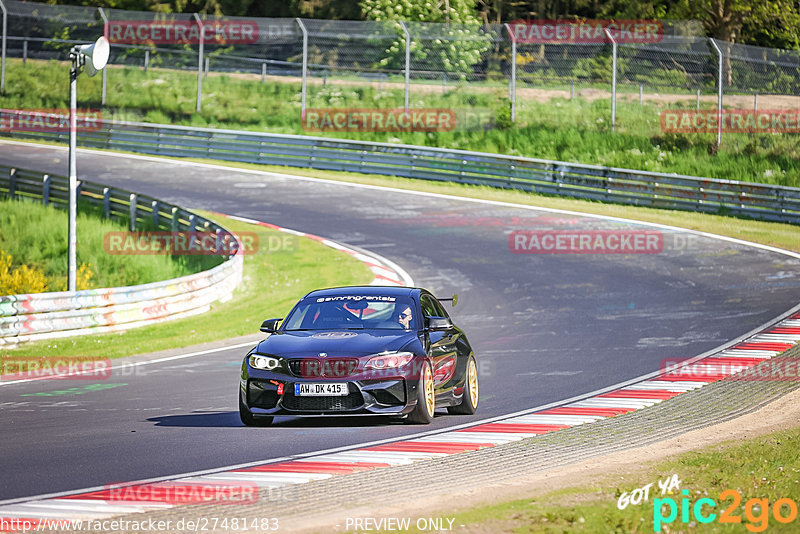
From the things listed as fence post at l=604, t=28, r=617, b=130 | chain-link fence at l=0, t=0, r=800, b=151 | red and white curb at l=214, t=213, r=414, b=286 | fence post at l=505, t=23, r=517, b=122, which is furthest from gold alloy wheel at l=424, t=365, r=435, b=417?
fence post at l=505, t=23, r=517, b=122

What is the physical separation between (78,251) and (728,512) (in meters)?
22.0

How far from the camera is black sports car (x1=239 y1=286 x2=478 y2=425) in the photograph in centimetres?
1035

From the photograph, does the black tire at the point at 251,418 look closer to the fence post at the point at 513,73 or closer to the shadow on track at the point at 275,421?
the shadow on track at the point at 275,421

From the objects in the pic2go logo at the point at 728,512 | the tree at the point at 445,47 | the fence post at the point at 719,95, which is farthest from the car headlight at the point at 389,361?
the tree at the point at 445,47

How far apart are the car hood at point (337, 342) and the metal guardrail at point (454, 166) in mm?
21013

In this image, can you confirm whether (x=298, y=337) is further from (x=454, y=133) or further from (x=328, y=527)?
(x=454, y=133)

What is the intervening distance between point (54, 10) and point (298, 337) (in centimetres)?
3725

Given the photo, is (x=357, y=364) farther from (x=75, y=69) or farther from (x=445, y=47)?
(x=445, y=47)

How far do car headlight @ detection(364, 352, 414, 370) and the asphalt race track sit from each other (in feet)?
2.22

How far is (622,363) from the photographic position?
15.1m

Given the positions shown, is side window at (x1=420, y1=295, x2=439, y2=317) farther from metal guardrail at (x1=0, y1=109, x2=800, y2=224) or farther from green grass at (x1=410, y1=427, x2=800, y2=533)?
metal guardrail at (x1=0, y1=109, x2=800, y2=224)

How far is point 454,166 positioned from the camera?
35.8 meters

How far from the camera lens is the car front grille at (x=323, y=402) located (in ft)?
33.9

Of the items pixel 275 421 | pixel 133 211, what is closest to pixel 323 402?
pixel 275 421
